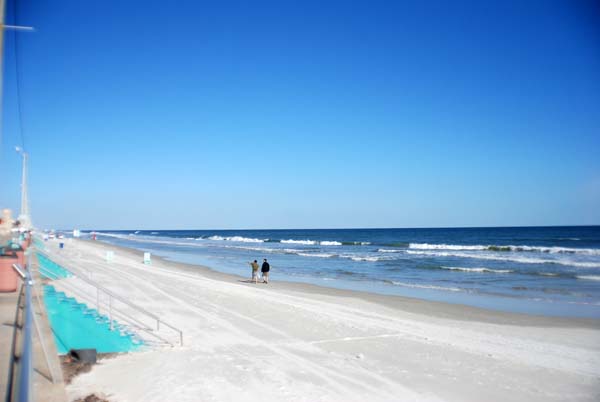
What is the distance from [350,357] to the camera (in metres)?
8.80

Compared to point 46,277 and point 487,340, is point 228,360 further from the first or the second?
point 46,277

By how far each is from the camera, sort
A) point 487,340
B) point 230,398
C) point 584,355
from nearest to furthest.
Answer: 1. point 230,398
2. point 584,355
3. point 487,340

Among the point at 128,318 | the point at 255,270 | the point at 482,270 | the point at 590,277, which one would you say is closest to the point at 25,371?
the point at 128,318

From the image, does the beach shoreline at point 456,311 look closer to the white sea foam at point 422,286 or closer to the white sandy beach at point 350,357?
the white sandy beach at point 350,357

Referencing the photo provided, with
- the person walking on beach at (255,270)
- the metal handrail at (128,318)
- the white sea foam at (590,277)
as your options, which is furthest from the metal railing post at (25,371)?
the white sea foam at (590,277)

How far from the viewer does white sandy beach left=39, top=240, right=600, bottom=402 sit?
6.91 m

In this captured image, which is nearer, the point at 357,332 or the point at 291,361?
the point at 291,361

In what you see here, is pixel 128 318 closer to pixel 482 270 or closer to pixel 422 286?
pixel 422 286

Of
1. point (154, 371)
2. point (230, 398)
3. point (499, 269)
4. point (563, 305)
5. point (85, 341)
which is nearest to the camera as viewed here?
point (230, 398)

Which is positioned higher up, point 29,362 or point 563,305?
point 29,362

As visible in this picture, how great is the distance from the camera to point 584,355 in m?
9.54

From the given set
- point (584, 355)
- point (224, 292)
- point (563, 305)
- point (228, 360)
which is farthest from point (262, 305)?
point (563, 305)

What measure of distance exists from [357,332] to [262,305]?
4336mm

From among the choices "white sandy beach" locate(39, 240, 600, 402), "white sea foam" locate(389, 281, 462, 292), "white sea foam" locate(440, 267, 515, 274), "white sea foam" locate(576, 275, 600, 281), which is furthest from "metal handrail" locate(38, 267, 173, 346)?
"white sea foam" locate(576, 275, 600, 281)
